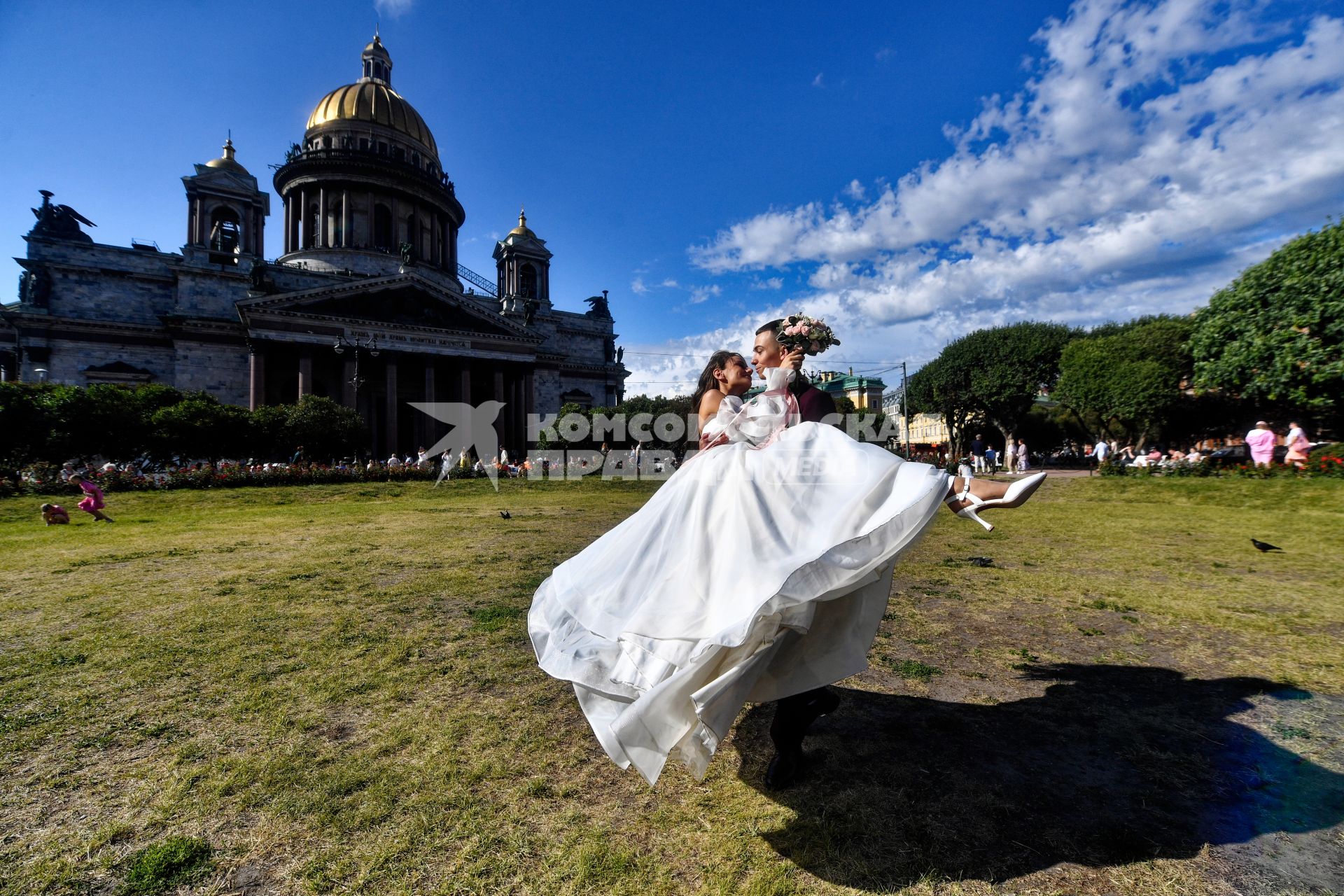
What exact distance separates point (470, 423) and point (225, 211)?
2194 centimetres

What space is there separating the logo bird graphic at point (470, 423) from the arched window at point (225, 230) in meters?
15.9

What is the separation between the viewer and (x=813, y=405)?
3229mm

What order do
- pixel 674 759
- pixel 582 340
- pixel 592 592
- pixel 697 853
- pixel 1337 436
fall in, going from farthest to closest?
pixel 582 340 → pixel 1337 436 → pixel 674 759 → pixel 592 592 → pixel 697 853

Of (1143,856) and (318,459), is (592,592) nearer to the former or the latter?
(1143,856)

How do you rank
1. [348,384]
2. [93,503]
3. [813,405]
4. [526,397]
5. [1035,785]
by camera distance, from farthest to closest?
1. [526,397]
2. [348,384]
3. [93,503]
4. [813,405]
5. [1035,785]

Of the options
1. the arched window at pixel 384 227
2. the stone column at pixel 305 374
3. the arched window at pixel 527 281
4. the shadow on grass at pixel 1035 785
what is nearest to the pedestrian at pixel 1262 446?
the shadow on grass at pixel 1035 785

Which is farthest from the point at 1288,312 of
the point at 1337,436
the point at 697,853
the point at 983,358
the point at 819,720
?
the point at 697,853

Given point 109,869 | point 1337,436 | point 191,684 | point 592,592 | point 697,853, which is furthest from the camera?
point 1337,436

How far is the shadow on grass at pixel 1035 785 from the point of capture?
2.17 meters

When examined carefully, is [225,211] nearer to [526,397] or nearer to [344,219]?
[344,219]

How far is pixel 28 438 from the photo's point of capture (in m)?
20.5

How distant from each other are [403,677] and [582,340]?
4785cm

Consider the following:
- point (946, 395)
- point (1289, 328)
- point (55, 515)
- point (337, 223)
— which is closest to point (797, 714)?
point (55, 515)

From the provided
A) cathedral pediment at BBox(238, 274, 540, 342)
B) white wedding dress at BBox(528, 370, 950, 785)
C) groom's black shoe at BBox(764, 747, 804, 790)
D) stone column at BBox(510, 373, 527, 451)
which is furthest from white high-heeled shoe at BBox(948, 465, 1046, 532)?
stone column at BBox(510, 373, 527, 451)
